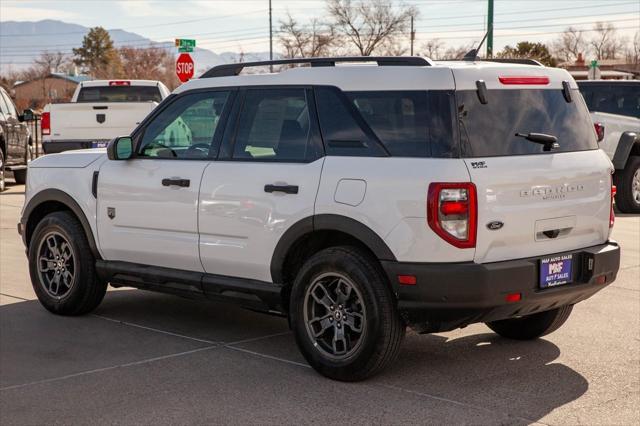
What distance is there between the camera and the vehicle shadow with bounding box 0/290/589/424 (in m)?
5.68

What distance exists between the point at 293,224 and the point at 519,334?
1933 mm

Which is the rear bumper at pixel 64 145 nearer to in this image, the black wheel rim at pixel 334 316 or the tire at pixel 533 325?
the tire at pixel 533 325

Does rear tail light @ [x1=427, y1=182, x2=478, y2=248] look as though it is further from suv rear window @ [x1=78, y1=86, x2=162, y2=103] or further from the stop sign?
the stop sign

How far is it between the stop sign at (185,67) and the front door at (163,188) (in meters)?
17.3

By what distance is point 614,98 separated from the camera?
15703mm

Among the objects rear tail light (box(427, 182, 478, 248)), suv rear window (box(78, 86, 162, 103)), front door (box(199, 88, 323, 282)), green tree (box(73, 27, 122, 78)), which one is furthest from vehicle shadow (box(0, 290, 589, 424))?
green tree (box(73, 27, 122, 78))

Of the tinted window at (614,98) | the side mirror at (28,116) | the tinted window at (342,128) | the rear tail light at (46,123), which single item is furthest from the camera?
the side mirror at (28,116)

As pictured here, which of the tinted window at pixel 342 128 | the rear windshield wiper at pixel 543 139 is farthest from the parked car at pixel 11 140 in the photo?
the rear windshield wiper at pixel 543 139

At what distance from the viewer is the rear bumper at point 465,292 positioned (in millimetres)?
5508

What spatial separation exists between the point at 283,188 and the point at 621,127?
34.1 feet

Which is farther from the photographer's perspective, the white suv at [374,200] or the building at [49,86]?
the building at [49,86]

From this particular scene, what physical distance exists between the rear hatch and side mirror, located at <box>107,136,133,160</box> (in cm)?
266

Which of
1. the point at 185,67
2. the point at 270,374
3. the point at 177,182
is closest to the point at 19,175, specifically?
the point at 185,67

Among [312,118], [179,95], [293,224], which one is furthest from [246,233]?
[179,95]
